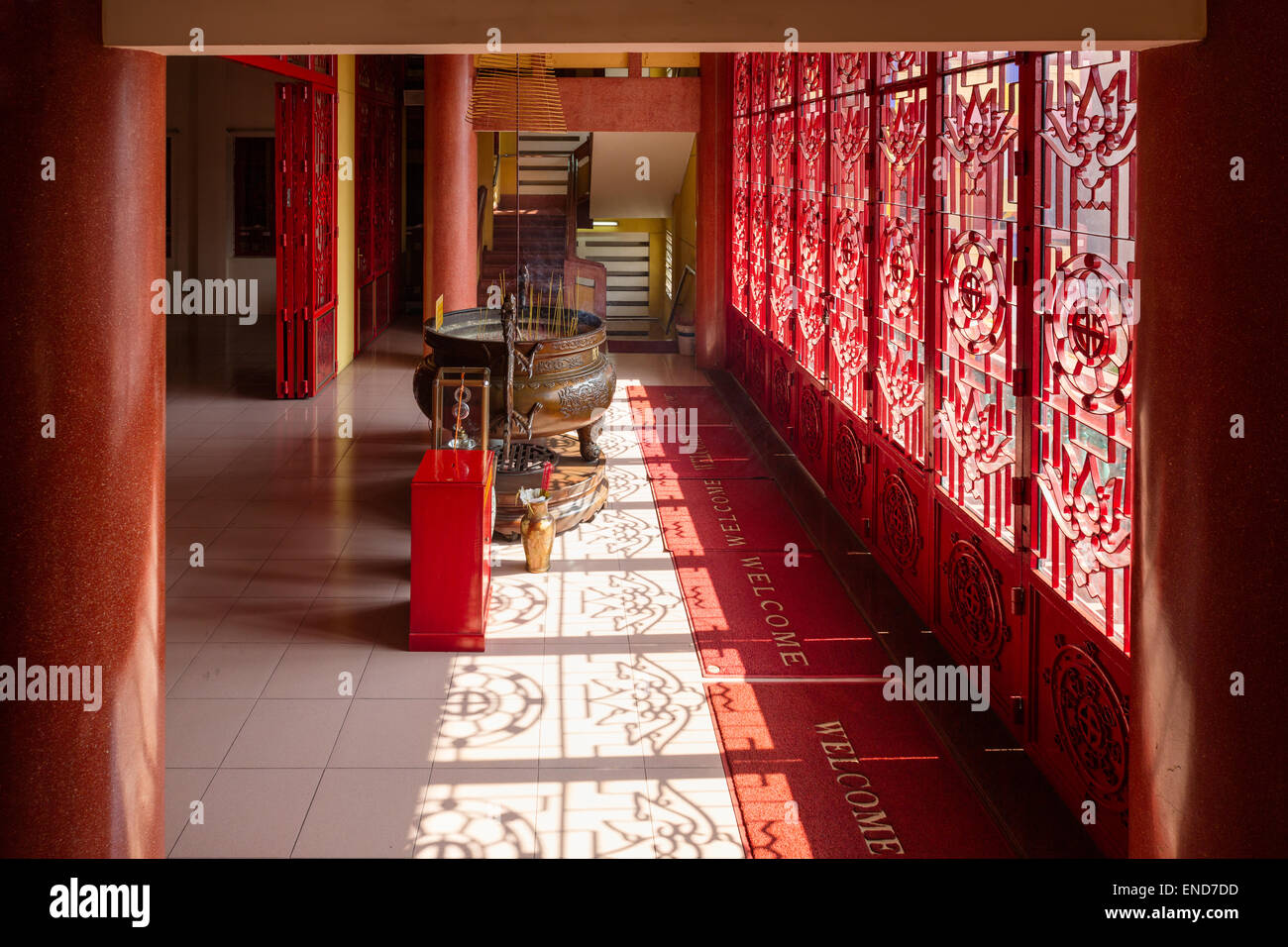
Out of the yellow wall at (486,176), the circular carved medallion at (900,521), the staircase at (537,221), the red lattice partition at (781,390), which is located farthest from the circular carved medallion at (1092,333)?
the yellow wall at (486,176)

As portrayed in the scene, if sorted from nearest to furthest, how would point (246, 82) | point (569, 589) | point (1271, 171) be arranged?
1. point (1271, 171)
2. point (569, 589)
3. point (246, 82)

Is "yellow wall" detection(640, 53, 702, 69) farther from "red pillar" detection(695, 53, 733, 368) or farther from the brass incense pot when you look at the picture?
the brass incense pot

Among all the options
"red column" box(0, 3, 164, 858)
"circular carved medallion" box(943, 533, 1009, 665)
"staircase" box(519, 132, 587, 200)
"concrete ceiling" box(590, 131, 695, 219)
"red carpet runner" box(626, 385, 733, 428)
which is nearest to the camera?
"red column" box(0, 3, 164, 858)

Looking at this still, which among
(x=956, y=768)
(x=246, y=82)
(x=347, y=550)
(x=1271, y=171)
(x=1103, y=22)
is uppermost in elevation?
(x=246, y=82)

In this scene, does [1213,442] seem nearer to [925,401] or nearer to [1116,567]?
[1116,567]

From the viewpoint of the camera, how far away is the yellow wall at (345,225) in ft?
37.3

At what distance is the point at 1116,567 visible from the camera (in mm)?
3373

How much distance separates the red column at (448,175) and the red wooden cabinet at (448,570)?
5.16m

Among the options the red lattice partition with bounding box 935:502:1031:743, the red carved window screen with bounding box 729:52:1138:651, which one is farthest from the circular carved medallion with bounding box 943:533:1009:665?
the red carved window screen with bounding box 729:52:1138:651

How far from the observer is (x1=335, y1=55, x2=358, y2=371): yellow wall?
11375mm

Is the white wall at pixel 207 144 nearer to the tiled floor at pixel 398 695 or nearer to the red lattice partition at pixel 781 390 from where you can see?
the tiled floor at pixel 398 695

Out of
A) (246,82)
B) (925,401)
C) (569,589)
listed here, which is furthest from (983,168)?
(246,82)

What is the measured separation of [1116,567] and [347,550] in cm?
413

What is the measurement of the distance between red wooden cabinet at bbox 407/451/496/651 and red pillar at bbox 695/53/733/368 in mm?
7289
